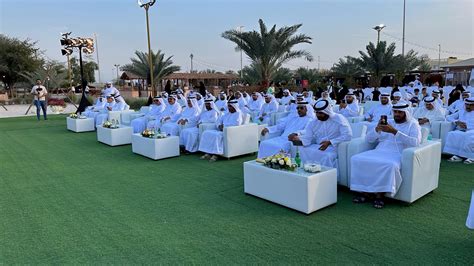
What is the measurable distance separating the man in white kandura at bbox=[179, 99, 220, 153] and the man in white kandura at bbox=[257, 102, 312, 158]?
6.12ft

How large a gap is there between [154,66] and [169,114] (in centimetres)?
1381

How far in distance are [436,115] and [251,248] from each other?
20.2 feet

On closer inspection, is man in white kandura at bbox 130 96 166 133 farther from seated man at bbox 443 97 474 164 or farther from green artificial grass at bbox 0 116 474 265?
seated man at bbox 443 97 474 164

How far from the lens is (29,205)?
488cm

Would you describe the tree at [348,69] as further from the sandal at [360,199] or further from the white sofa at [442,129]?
the sandal at [360,199]

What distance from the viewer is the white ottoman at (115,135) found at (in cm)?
927

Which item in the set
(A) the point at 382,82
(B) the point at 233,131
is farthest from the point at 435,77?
(B) the point at 233,131

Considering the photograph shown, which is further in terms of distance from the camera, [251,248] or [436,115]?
[436,115]

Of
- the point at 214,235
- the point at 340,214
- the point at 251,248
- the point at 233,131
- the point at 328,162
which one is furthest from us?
the point at 233,131

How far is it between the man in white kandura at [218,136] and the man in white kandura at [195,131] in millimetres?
446

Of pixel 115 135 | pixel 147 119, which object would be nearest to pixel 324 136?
pixel 115 135

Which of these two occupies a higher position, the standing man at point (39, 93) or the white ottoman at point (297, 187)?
the standing man at point (39, 93)

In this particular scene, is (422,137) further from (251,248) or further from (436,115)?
(436,115)

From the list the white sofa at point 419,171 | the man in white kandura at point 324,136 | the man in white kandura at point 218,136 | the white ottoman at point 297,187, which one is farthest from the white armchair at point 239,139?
the white sofa at point 419,171
